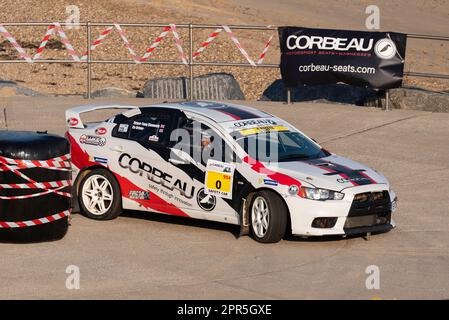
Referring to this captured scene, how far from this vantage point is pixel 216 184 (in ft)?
44.2

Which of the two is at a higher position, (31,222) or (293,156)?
(293,156)

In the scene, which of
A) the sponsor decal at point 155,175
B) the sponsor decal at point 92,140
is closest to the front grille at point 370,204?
the sponsor decal at point 155,175

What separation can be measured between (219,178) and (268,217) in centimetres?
87

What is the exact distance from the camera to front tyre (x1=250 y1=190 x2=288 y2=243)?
42.3 feet

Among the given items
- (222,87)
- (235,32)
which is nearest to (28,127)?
(222,87)

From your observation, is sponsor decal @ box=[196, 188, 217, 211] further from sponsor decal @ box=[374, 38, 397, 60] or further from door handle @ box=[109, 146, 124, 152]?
sponsor decal @ box=[374, 38, 397, 60]

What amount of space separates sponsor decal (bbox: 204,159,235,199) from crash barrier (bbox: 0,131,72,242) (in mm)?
1750

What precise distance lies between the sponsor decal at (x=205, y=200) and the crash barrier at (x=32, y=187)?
165 cm

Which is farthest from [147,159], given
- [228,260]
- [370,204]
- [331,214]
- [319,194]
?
[370,204]

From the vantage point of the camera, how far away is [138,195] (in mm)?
14125

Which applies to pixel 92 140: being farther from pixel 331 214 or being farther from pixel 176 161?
pixel 331 214

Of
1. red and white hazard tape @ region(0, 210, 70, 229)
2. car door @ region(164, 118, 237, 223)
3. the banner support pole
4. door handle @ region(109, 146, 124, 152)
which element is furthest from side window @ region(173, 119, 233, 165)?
the banner support pole

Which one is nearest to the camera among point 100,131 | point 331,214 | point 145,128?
point 331,214

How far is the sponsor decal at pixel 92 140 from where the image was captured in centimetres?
1450
